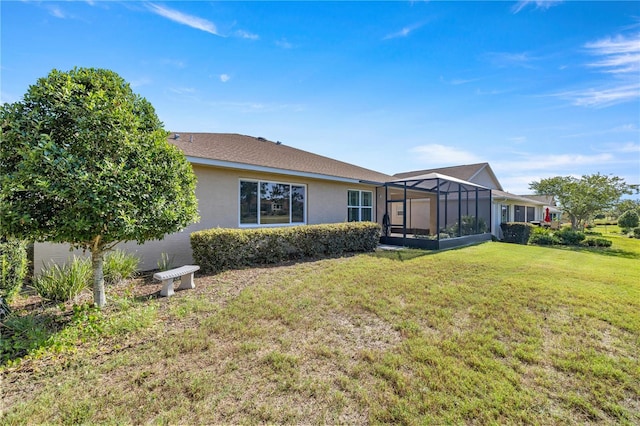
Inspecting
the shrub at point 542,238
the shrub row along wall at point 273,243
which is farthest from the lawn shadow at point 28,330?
the shrub at point 542,238

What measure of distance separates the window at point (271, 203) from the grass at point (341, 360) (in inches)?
150

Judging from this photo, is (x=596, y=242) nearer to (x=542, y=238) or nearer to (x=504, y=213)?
(x=542, y=238)

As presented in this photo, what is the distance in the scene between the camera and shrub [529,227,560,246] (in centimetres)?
1656

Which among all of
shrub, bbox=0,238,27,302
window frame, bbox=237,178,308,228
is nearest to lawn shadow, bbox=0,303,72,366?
shrub, bbox=0,238,27,302

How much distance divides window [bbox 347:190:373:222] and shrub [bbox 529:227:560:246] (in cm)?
1182

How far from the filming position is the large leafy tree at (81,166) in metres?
3.38

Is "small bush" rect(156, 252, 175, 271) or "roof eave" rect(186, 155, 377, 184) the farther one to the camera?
"roof eave" rect(186, 155, 377, 184)

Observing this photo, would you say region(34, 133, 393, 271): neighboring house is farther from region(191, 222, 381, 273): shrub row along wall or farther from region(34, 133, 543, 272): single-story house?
region(191, 222, 381, 273): shrub row along wall

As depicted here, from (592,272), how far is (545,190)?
1942 cm

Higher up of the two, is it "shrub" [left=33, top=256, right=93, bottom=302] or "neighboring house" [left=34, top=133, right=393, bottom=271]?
"neighboring house" [left=34, top=133, right=393, bottom=271]

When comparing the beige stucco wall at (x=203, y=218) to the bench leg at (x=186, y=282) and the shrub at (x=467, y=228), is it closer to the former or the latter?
the bench leg at (x=186, y=282)

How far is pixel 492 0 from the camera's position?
7.63 metres

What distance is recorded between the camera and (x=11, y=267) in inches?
181

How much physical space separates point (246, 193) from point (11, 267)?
542 cm
